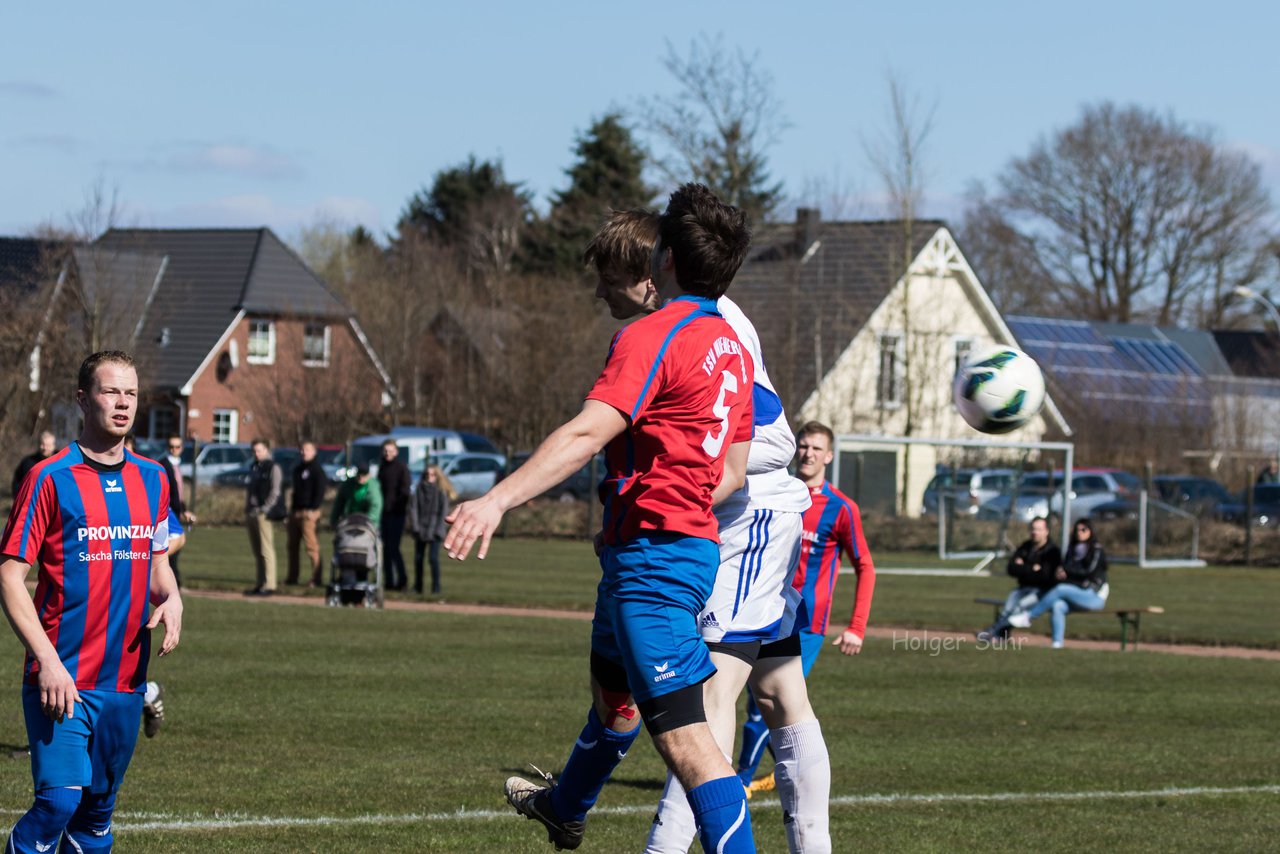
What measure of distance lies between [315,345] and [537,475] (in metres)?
51.2

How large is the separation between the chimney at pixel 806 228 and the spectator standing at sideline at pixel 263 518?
22847 millimetres

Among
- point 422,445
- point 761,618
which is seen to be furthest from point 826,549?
point 422,445

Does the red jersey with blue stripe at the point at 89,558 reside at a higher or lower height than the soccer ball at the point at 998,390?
lower

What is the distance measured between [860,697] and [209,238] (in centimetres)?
5181

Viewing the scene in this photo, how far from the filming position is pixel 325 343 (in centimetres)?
5378

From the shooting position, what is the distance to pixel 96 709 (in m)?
5.34

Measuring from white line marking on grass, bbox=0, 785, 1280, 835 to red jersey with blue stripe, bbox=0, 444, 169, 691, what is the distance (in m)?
2.02

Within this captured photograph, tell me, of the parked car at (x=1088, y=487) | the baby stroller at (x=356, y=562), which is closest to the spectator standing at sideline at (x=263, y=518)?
the baby stroller at (x=356, y=562)

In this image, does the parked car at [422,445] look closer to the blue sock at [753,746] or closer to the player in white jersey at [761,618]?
the blue sock at [753,746]

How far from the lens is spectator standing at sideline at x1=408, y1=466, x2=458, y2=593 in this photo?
23078 millimetres

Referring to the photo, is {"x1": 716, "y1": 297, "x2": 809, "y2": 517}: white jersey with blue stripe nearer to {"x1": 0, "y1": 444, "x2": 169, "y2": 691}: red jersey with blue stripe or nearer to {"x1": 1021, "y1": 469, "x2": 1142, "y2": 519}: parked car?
{"x1": 0, "y1": 444, "x2": 169, "y2": 691}: red jersey with blue stripe

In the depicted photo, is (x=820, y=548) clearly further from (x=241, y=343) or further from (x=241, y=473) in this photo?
(x=241, y=343)

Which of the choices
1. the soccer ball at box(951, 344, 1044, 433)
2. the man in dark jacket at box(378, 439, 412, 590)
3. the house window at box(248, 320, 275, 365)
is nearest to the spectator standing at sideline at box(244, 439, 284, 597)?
the man in dark jacket at box(378, 439, 412, 590)

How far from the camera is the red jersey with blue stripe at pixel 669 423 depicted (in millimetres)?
4566
